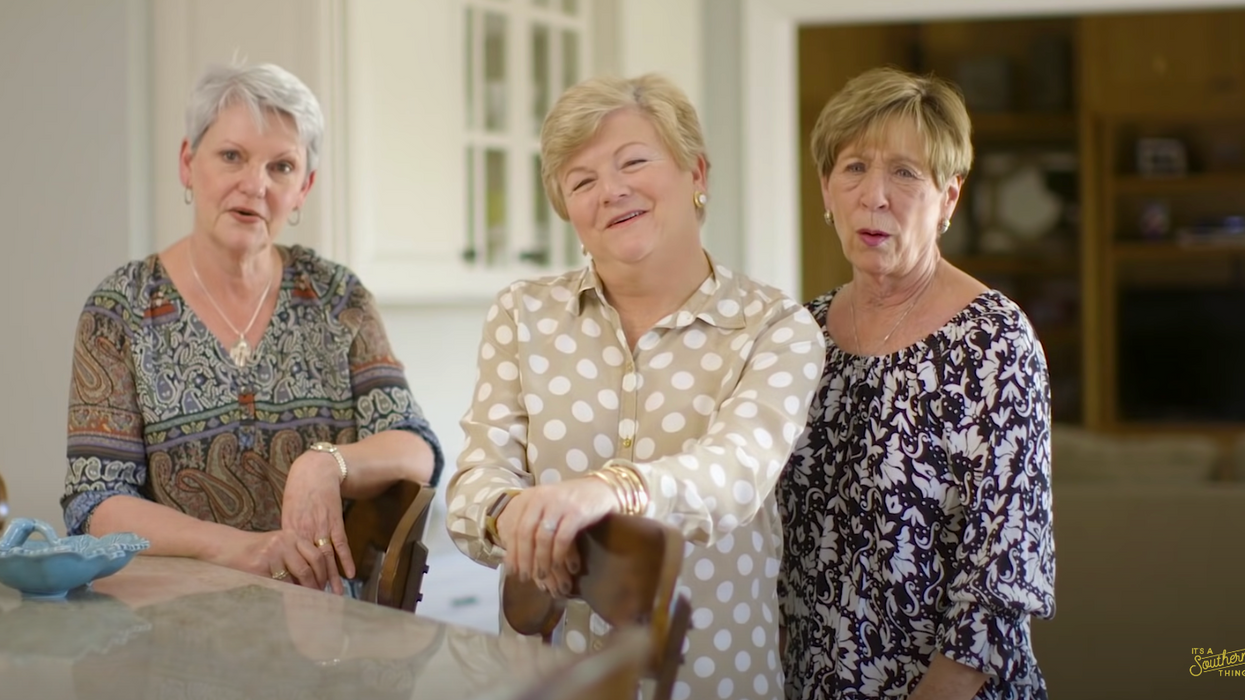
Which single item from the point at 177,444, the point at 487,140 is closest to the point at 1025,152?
the point at 487,140

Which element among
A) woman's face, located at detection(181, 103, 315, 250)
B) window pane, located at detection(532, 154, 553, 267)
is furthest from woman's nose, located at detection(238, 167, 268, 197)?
window pane, located at detection(532, 154, 553, 267)

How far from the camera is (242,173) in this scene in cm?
206

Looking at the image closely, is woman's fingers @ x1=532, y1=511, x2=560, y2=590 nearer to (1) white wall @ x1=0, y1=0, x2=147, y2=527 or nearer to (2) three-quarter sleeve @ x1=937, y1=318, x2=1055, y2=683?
(2) three-quarter sleeve @ x1=937, y1=318, x2=1055, y2=683

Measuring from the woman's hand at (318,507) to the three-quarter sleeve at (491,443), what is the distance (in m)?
0.34

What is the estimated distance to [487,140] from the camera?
3484mm

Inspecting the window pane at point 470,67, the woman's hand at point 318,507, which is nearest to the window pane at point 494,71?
the window pane at point 470,67

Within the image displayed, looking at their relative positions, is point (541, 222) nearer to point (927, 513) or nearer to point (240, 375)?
point (240, 375)

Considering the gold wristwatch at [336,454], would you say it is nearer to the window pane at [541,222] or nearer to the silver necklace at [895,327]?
the silver necklace at [895,327]

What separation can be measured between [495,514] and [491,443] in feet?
0.53

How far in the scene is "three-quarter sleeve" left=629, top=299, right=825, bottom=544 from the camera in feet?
4.65

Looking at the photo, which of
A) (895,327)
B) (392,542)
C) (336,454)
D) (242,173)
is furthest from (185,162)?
(895,327)

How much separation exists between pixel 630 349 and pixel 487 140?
1931 millimetres

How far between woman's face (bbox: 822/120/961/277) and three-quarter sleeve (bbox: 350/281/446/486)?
0.76 meters

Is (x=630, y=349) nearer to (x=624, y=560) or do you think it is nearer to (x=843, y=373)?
(x=843, y=373)
